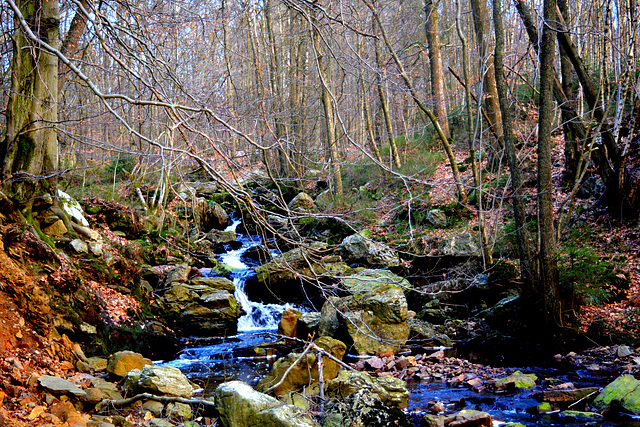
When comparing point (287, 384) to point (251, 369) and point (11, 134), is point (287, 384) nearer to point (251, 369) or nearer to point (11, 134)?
point (251, 369)

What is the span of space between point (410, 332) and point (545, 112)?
4.56m

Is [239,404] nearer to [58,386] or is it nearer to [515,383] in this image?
[58,386]

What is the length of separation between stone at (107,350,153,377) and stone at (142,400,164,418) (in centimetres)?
99

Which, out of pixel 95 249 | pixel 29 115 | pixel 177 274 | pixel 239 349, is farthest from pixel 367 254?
pixel 29 115

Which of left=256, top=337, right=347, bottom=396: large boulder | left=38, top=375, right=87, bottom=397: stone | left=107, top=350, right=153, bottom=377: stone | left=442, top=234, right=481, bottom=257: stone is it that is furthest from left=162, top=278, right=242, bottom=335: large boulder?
left=442, top=234, right=481, bottom=257: stone

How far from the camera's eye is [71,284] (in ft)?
20.0

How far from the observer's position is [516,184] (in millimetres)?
7527

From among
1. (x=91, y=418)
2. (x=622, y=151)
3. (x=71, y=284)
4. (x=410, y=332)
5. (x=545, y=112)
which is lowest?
(x=410, y=332)

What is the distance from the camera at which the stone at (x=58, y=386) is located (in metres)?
4.00

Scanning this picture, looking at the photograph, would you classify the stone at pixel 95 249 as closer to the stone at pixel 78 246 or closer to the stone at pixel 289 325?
the stone at pixel 78 246

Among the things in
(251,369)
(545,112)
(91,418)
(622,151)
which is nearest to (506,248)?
(622,151)

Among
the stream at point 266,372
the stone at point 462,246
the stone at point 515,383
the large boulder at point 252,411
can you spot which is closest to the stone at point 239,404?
the large boulder at point 252,411

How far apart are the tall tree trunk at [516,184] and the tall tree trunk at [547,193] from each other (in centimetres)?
31

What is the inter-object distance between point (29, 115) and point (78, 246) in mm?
2128
